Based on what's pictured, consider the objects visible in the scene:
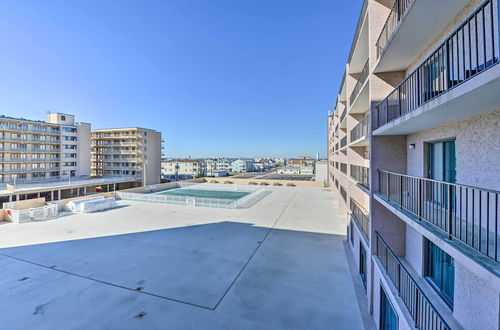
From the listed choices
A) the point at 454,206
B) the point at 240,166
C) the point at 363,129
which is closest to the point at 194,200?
the point at 363,129

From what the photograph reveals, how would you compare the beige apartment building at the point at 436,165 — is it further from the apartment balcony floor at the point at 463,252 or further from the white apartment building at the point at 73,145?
the white apartment building at the point at 73,145

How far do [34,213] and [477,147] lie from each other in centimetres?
2172

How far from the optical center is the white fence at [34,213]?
14062 mm

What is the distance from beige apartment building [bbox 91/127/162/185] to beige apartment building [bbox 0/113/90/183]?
15.5ft

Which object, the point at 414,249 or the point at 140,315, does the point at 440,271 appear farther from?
the point at 140,315

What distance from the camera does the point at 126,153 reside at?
144ft

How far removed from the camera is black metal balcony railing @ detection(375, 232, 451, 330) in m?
3.44

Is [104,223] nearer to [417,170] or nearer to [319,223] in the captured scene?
[319,223]

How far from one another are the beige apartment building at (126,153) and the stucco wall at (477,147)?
4543 centimetres

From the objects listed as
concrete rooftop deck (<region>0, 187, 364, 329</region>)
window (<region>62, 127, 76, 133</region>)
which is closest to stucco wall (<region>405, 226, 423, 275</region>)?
concrete rooftop deck (<region>0, 187, 364, 329</region>)

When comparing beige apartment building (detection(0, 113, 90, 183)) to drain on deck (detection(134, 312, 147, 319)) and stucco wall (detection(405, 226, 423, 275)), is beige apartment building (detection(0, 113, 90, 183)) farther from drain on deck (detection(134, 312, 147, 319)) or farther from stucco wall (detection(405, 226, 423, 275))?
stucco wall (detection(405, 226, 423, 275))

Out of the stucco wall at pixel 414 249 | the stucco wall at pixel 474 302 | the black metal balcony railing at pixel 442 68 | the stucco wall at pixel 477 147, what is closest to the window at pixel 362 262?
the stucco wall at pixel 414 249

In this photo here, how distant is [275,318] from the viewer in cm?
561

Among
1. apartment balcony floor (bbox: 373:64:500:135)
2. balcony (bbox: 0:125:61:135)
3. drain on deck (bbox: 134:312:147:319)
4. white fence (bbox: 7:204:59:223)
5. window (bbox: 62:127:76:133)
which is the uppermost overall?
window (bbox: 62:127:76:133)
